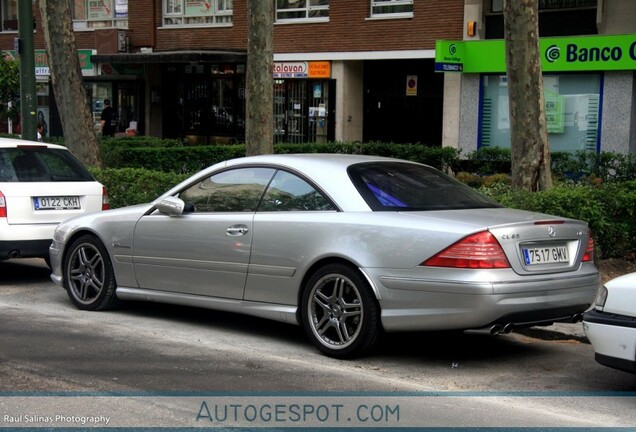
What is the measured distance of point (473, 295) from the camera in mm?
6223

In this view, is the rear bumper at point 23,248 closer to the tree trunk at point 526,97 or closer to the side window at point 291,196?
the side window at point 291,196

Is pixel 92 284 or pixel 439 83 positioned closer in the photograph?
pixel 92 284

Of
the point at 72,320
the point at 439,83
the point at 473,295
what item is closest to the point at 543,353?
the point at 473,295

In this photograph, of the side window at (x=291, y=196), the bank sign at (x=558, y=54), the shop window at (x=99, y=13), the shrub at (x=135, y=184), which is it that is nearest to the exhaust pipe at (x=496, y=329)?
the side window at (x=291, y=196)

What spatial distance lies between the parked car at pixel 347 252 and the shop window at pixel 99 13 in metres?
24.2

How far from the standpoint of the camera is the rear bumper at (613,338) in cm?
565

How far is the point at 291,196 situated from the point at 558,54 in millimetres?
15686

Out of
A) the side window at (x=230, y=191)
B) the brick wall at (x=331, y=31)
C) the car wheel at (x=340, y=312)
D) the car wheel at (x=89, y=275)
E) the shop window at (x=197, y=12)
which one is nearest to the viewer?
the car wheel at (x=340, y=312)

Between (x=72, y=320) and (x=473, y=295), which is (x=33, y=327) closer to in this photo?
(x=72, y=320)

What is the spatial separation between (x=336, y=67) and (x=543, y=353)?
64.1 feet

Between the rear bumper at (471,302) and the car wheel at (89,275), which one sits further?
the car wheel at (89,275)

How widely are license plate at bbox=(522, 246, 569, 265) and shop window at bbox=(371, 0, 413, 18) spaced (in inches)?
728

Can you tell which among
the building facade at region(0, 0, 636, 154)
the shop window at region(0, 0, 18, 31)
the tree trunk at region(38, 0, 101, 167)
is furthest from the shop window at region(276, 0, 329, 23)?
the shop window at region(0, 0, 18, 31)

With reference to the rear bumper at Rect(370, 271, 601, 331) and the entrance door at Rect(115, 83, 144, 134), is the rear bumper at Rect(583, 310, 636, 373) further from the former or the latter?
the entrance door at Rect(115, 83, 144, 134)
